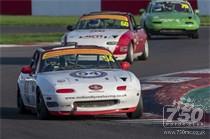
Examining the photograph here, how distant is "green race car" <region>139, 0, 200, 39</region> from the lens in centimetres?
3173

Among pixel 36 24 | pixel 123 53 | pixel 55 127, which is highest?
pixel 55 127

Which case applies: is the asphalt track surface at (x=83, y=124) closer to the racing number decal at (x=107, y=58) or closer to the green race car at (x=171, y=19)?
the racing number decal at (x=107, y=58)

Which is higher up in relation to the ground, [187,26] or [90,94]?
[90,94]

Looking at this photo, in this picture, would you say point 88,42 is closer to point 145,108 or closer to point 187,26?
point 145,108

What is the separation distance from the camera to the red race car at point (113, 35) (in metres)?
21.9

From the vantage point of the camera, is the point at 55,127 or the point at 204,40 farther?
the point at 204,40

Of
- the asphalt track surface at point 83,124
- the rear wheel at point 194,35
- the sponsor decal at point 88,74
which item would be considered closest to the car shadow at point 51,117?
the asphalt track surface at point 83,124

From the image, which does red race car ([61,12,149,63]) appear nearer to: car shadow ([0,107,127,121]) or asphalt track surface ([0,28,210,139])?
asphalt track surface ([0,28,210,139])

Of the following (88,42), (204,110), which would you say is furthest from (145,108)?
(88,42)

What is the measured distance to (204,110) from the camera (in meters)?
13.2

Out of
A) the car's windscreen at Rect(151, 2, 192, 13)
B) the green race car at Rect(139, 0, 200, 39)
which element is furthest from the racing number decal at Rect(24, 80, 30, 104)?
the car's windscreen at Rect(151, 2, 192, 13)

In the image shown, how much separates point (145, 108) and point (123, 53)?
826 centimetres

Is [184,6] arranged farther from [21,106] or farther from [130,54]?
[21,106]

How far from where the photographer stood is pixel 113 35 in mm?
22109
